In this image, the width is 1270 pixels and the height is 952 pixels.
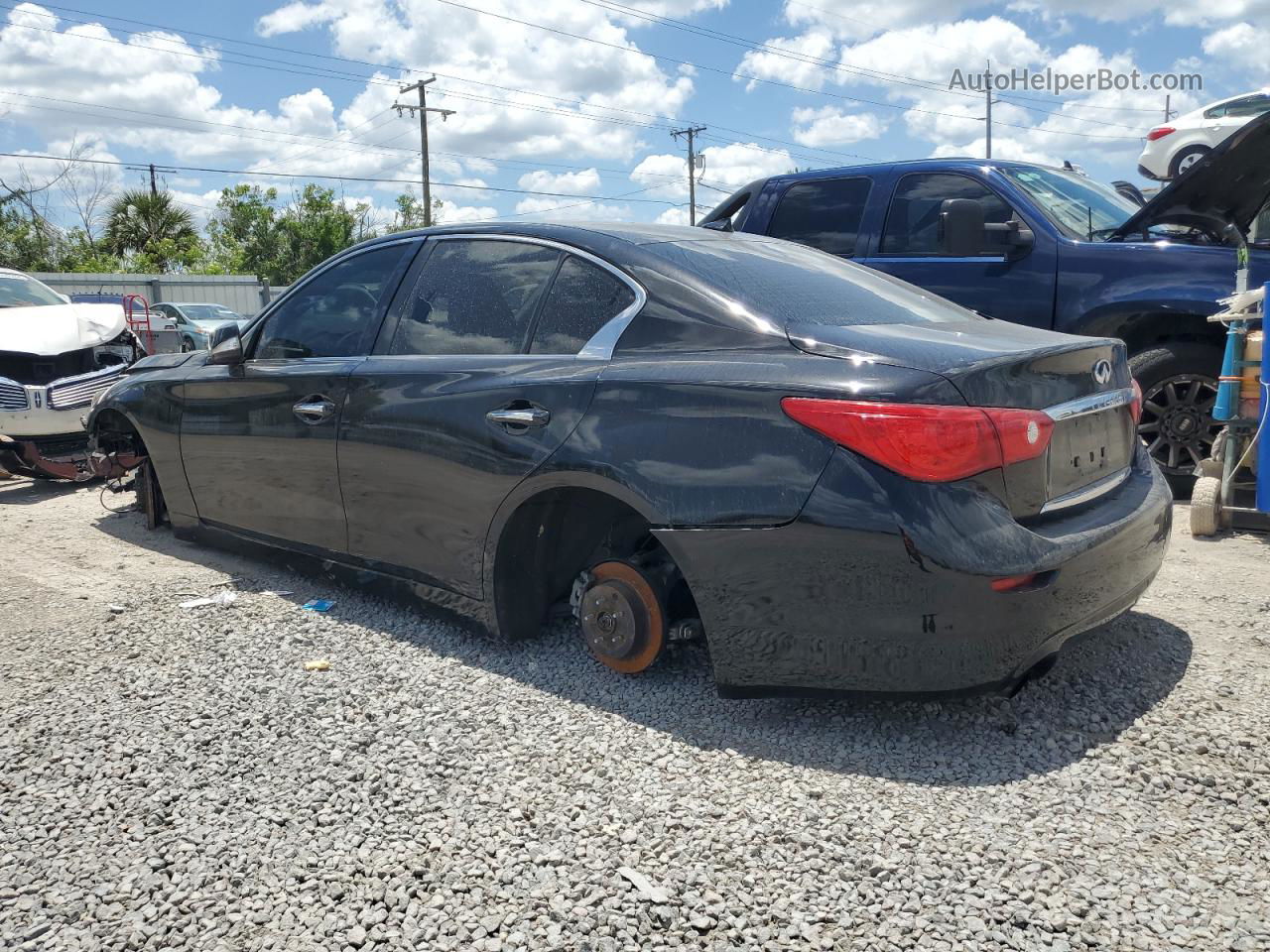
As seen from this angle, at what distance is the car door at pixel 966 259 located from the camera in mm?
6227

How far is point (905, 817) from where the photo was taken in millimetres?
2611

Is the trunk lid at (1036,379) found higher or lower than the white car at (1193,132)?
lower

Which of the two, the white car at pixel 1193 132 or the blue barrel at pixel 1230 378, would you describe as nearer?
the blue barrel at pixel 1230 378

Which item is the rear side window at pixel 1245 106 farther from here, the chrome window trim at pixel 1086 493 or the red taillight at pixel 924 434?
the red taillight at pixel 924 434

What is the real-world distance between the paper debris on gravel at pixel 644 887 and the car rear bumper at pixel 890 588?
2.43 feet

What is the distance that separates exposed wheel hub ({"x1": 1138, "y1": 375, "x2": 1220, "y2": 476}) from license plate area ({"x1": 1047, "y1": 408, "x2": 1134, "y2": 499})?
8.87ft

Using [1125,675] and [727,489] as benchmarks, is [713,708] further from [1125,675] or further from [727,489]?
[1125,675]

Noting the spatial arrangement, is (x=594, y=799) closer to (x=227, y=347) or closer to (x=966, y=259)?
(x=227, y=347)

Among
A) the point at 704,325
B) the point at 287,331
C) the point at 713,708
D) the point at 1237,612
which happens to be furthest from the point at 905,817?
the point at 287,331

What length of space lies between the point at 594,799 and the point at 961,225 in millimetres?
4316

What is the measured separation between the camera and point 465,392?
3.62 metres

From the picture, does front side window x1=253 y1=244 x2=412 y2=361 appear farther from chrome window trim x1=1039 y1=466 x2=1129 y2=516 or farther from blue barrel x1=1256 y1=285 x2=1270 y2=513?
blue barrel x1=1256 y1=285 x2=1270 y2=513

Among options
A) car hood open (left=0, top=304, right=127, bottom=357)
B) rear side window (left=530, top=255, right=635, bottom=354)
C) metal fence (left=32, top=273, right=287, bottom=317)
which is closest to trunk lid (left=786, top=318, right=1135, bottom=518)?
rear side window (left=530, top=255, right=635, bottom=354)

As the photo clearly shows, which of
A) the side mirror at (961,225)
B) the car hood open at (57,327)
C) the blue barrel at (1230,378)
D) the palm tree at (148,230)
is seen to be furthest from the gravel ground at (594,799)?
the palm tree at (148,230)
